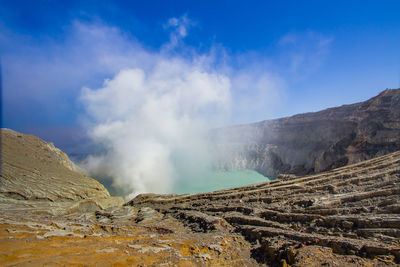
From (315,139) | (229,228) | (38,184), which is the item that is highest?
(315,139)

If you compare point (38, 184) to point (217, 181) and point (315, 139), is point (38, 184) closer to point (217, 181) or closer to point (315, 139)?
point (217, 181)

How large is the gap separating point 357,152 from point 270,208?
23.6 m

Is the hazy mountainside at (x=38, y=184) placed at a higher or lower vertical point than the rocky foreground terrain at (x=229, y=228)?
higher

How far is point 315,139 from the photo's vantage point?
36.1 meters

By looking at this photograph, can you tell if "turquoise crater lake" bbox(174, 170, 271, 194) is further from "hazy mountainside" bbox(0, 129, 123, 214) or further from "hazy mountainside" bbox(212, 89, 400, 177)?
"hazy mountainside" bbox(0, 129, 123, 214)

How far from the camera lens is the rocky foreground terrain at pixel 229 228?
5.29 m

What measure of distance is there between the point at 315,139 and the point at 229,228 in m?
34.4

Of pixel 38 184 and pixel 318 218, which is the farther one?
pixel 38 184

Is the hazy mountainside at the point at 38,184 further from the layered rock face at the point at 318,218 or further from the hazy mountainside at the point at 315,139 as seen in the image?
the hazy mountainside at the point at 315,139

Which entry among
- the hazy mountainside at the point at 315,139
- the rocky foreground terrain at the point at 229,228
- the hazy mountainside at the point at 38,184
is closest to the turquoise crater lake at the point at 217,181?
the hazy mountainside at the point at 315,139

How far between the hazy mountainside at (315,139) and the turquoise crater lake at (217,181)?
3.94m

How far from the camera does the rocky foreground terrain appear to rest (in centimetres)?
529

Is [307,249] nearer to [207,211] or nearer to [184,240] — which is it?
[184,240]

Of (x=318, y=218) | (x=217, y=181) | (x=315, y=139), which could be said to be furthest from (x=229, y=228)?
(x=315, y=139)
